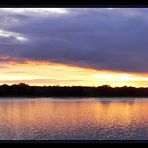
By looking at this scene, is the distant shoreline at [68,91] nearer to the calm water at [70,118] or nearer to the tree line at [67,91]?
the tree line at [67,91]

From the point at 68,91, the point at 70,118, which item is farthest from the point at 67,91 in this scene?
the point at 70,118

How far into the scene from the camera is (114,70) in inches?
295

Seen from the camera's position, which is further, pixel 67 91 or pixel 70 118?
pixel 70 118

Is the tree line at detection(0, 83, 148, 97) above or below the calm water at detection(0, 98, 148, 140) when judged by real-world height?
above

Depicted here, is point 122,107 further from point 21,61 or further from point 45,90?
point 45,90

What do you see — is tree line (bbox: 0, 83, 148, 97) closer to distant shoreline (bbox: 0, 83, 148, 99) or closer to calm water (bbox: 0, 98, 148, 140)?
distant shoreline (bbox: 0, 83, 148, 99)

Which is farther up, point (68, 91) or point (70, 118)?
point (68, 91)

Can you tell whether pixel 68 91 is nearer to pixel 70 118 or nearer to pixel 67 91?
pixel 67 91

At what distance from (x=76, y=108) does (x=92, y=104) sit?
1.13m

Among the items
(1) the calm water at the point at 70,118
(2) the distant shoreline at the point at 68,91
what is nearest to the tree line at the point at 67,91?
(2) the distant shoreline at the point at 68,91

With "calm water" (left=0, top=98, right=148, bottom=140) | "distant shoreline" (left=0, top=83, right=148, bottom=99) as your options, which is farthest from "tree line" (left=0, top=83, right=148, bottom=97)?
"calm water" (left=0, top=98, right=148, bottom=140)

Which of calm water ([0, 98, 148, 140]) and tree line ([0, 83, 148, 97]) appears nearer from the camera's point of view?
tree line ([0, 83, 148, 97])
